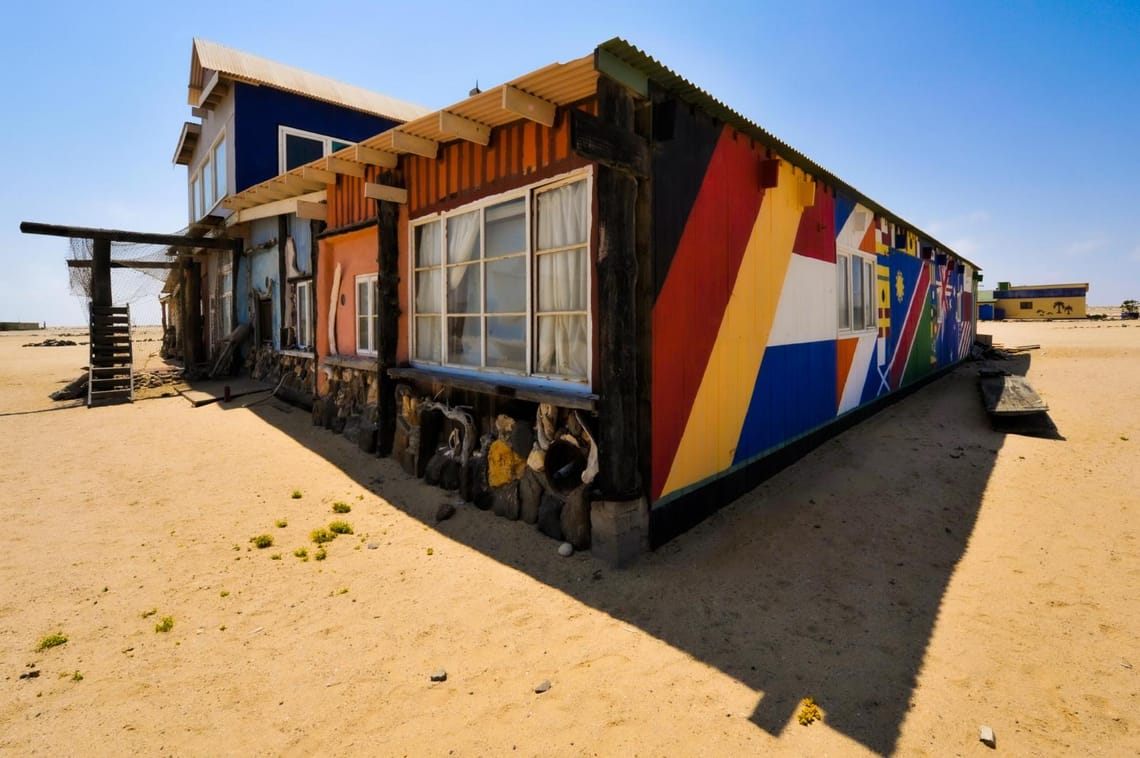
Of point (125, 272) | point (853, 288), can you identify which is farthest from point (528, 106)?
point (125, 272)

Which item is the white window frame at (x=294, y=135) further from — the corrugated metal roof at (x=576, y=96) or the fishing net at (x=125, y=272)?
the corrugated metal roof at (x=576, y=96)

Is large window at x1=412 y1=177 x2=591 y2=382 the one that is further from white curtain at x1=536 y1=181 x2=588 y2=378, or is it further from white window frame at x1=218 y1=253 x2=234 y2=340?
white window frame at x1=218 y1=253 x2=234 y2=340

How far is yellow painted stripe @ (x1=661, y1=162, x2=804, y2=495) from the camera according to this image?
4.99m

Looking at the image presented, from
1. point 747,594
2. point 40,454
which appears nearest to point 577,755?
point 747,594

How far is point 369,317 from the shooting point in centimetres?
807

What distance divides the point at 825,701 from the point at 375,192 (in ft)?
21.3

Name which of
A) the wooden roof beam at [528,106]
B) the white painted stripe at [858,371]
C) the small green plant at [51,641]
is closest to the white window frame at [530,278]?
the wooden roof beam at [528,106]

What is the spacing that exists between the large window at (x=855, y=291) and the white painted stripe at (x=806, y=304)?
38 cm

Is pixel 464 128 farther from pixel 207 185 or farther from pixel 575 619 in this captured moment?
pixel 207 185

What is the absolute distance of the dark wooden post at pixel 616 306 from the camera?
4.14m

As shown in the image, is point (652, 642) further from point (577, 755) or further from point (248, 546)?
point (248, 546)

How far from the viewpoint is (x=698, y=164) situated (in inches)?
195

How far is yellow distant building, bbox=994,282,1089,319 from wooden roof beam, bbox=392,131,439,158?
53097mm

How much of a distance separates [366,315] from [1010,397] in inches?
388
